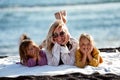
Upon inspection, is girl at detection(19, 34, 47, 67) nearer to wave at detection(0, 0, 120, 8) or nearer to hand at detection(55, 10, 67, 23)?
hand at detection(55, 10, 67, 23)

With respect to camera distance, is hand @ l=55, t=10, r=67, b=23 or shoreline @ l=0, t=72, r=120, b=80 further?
hand @ l=55, t=10, r=67, b=23

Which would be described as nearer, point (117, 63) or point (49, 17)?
point (117, 63)

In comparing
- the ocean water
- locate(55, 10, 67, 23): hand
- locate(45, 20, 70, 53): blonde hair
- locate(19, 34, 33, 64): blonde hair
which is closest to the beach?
the ocean water

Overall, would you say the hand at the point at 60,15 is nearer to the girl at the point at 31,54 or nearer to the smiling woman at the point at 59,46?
the smiling woman at the point at 59,46

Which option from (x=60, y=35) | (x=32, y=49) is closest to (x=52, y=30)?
(x=60, y=35)

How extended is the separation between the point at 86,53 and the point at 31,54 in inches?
22.0

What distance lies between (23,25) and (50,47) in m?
7.79

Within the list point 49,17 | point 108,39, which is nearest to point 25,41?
point 108,39

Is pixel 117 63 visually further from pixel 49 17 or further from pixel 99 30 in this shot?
pixel 49 17

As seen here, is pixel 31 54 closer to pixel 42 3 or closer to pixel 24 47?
pixel 24 47

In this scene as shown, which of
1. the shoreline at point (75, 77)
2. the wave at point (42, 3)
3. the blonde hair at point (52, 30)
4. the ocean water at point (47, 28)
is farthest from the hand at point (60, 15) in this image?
the wave at point (42, 3)

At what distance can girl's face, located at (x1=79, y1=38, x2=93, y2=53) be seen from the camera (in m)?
5.14

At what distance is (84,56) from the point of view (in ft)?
17.0

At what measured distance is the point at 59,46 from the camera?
528 centimetres
